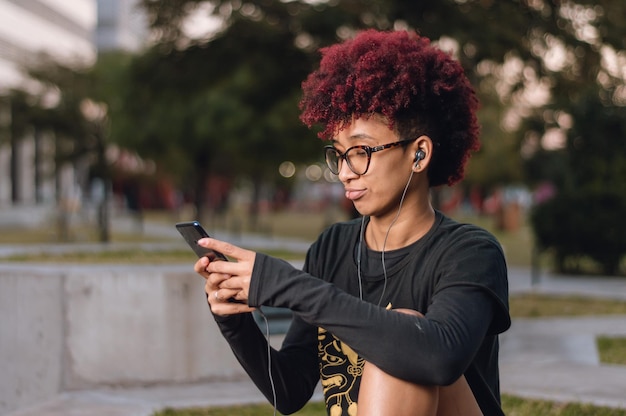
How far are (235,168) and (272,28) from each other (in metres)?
29.3

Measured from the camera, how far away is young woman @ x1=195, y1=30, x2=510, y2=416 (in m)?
2.07

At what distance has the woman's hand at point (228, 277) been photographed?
6.91 feet

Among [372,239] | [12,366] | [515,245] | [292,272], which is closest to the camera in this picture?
[292,272]

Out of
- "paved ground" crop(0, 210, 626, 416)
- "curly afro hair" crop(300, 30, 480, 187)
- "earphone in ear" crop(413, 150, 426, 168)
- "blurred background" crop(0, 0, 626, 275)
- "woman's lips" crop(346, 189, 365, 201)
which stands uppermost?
"blurred background" crop(0, 0, 626, 275)

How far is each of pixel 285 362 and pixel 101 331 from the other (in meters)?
3.55

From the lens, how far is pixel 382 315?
Answer: 6.82 feet

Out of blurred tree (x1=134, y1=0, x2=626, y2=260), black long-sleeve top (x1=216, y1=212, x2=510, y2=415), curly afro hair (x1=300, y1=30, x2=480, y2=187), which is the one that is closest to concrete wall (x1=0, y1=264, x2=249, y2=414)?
black long-sleeve top (x1=216, y1=212, x2=510, y2=415)

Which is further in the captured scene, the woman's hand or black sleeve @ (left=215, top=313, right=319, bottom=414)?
black sleeve @ (left=215, top=313, right=319, bottom=414)

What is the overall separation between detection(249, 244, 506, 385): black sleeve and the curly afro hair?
22.5 inches

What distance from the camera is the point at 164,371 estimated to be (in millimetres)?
6031

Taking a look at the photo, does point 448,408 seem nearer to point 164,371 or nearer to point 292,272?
point 292,272

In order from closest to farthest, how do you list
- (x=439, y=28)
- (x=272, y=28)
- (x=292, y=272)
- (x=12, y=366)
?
1. (x=292, y=272)
2. (x=12, y=366)
3. (x=439, y=28)
4. (x=272, y=28)

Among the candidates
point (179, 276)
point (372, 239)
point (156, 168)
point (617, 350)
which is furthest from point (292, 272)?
point (156, 168)

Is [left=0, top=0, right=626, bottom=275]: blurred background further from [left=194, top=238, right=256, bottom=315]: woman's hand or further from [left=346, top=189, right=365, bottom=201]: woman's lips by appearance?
[left=194, top=238, right=256, bottom=315]: woman's hand
